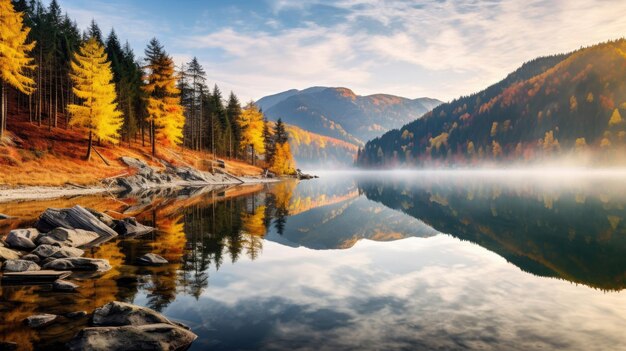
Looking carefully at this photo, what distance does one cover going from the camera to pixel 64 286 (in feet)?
34.6

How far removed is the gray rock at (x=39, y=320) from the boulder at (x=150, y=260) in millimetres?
5071

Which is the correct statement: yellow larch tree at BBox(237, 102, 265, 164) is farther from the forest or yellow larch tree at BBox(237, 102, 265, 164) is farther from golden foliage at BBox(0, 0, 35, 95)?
golden foliage at BBox(0, 0, 35, 95)

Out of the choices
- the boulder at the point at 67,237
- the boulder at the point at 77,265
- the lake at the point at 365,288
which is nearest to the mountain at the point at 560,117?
the lake at the point at 365,288

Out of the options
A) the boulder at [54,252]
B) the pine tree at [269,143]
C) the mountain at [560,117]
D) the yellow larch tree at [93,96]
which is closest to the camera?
the boulder at [54,252]

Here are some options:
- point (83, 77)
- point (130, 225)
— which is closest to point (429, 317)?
point (130, 225)

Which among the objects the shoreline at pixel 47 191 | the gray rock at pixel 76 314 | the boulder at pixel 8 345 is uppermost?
the shoreline at pixel 47 191

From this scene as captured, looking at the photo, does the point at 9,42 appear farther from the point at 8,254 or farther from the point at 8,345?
the point at 8,345

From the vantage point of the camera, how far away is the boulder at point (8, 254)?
512 inches

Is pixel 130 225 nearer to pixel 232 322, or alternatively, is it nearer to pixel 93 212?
pixel 93 212

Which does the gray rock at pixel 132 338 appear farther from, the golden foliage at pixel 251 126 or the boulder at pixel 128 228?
the golden foliage at pixel 251 126

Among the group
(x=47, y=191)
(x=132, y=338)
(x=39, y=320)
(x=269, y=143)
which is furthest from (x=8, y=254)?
(x=269, y=143)

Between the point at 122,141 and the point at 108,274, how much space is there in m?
56.5

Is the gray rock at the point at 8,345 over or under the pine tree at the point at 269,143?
under

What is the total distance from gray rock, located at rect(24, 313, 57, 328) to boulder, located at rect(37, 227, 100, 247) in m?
7.92
